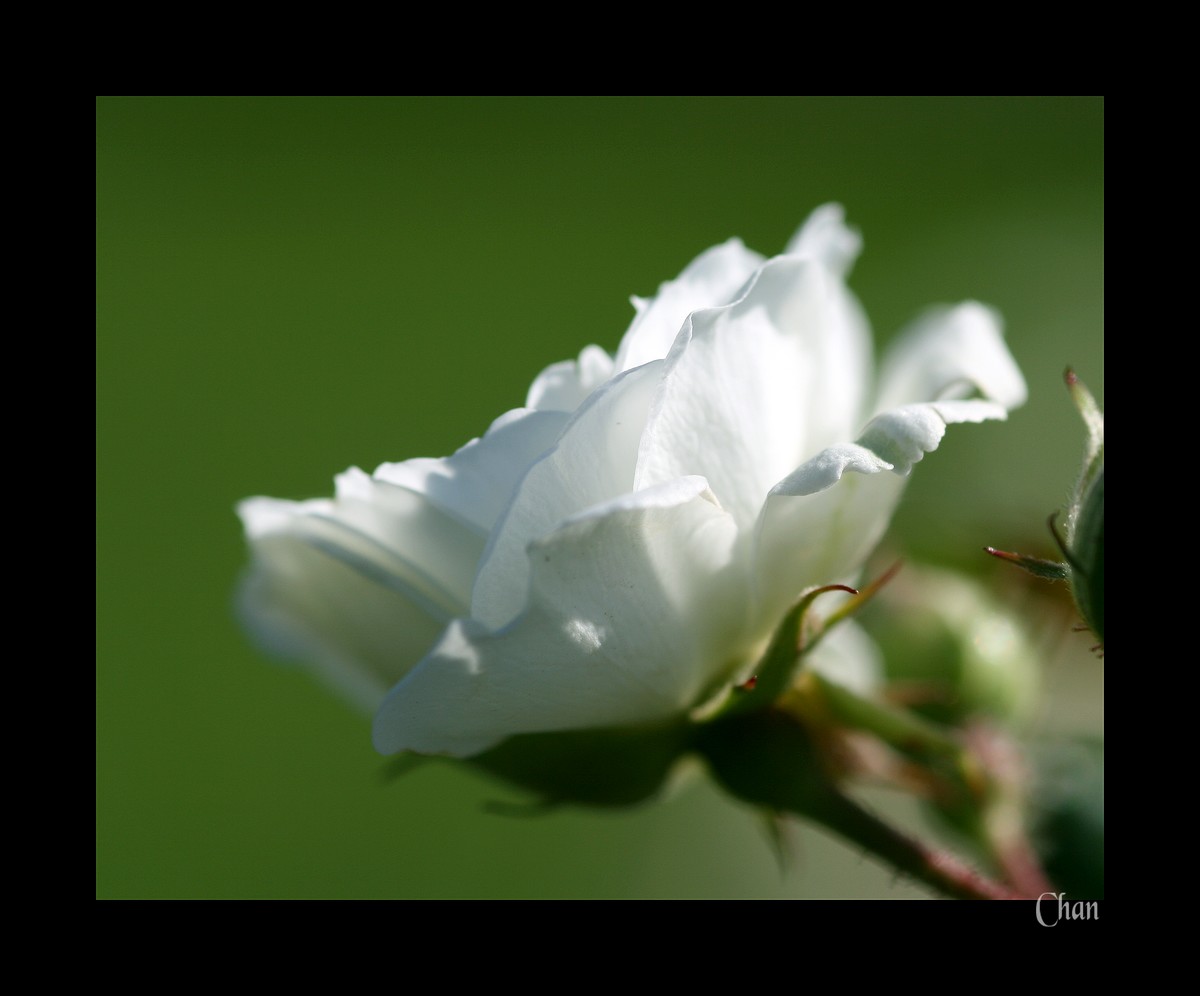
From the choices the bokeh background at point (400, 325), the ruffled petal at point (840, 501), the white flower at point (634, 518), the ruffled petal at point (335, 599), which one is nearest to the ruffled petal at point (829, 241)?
the white flower at point (634, 518)

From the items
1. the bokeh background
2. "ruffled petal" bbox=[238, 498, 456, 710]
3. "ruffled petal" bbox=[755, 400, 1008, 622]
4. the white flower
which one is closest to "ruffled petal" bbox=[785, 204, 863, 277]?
the white flower

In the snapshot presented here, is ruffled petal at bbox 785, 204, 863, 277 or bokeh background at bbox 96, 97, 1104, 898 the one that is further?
bokeh background at bbox 96, 97, 1104, 898

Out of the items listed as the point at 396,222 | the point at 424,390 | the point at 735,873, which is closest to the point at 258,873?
the point at 735,873

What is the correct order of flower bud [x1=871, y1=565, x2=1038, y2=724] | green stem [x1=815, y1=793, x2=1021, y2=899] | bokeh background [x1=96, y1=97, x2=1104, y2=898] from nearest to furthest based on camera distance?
green stem [x1=815, y1=793, x2=1021, y2=899]
flower bud [x1=871, y1=565, x2=1038, y2=724]
bokeh background [x1=96, y1=97, x2=1104, y2=898]

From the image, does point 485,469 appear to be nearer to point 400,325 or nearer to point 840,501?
point 840,501

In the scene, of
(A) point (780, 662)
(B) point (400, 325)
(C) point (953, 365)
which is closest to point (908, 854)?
(A) point (780, 662)

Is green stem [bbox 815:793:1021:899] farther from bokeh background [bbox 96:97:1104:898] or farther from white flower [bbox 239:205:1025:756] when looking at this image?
bokeh background [bbox 96:97:1104:898]

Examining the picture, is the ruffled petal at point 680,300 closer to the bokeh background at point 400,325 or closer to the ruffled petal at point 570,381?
the ruffled petal at point 570,381

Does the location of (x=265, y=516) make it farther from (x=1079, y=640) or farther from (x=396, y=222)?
(x=396, y=222)
